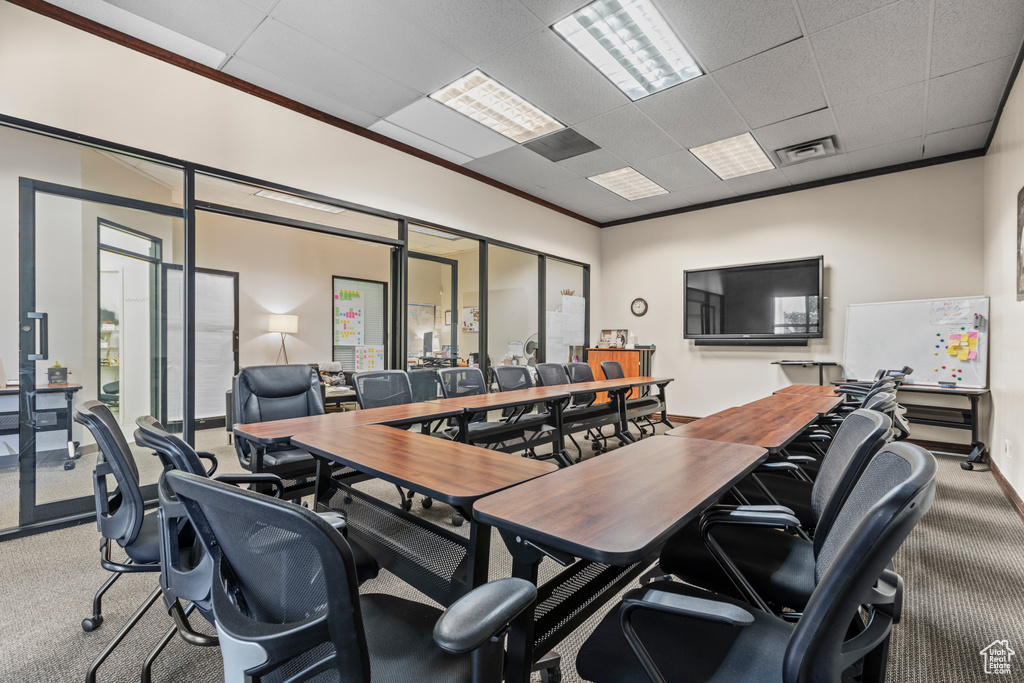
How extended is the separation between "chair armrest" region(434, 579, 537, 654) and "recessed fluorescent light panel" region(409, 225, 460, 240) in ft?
14.7

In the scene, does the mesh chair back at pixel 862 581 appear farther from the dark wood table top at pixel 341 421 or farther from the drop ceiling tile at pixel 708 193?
the drop ceiling tile at pixel 708 193

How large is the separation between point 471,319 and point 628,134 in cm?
271

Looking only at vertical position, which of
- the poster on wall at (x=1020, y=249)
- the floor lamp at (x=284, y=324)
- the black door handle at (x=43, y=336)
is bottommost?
the black door handle at (x=43, y=336)

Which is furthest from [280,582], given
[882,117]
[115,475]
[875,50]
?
[882,117]

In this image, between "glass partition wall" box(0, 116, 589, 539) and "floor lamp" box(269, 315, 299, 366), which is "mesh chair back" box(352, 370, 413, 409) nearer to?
"glass partition wall" box(0, 116, 589, 539)

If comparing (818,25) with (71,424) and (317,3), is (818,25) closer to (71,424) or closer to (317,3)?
(317,3)

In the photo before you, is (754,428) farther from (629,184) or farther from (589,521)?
(629,184)

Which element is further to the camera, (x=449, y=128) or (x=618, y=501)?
(x=449, y=128)

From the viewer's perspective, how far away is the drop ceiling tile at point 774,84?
3195mm

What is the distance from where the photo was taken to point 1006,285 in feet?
11.7

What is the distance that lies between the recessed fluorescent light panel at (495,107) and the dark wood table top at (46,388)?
3317 millimetres

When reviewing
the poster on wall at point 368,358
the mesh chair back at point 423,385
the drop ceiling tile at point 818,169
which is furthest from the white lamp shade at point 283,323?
the drop ceiling tile at point 818,169

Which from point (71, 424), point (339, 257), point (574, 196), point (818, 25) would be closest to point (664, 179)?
point (574, 196)

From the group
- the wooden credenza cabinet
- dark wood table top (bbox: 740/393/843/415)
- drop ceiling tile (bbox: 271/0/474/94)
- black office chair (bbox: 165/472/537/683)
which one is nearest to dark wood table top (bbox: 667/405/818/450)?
dark wood table top (bbox: 740/393/843/415)
